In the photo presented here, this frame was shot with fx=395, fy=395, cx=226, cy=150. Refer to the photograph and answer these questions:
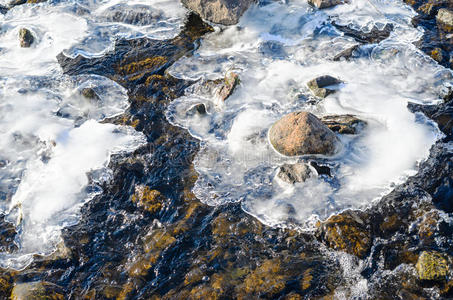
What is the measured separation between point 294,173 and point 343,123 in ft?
3.83

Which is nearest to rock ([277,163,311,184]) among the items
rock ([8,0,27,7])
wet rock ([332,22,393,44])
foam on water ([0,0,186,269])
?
foam on water ([0,0,186,269])

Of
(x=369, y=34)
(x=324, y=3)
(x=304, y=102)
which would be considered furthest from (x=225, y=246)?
(x=324, y=3)

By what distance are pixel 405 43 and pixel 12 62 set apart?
7.10 m

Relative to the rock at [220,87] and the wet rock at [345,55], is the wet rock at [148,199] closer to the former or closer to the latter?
the rock at [220,87]

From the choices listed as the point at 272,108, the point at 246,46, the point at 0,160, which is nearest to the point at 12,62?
the point at 0,160

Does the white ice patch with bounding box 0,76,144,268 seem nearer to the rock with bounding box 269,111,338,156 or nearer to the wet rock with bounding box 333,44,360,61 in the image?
the rock with bounding box 269,111,338,156

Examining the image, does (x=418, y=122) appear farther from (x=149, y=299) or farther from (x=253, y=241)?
(x=149, y=299)

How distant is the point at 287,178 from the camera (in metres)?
4.85

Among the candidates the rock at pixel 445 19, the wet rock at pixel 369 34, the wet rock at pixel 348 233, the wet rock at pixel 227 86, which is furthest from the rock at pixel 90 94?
the rock at pixel 445 19

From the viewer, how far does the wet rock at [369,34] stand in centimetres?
700

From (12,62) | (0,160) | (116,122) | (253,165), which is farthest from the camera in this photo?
(12,62)

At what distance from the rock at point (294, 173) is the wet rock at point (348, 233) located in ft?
2.15

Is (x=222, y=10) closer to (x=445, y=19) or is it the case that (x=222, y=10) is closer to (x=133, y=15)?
(x=133, y=15)

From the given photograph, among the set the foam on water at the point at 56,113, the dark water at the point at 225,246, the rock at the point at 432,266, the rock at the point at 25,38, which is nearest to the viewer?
the rock at the point at 432,266
